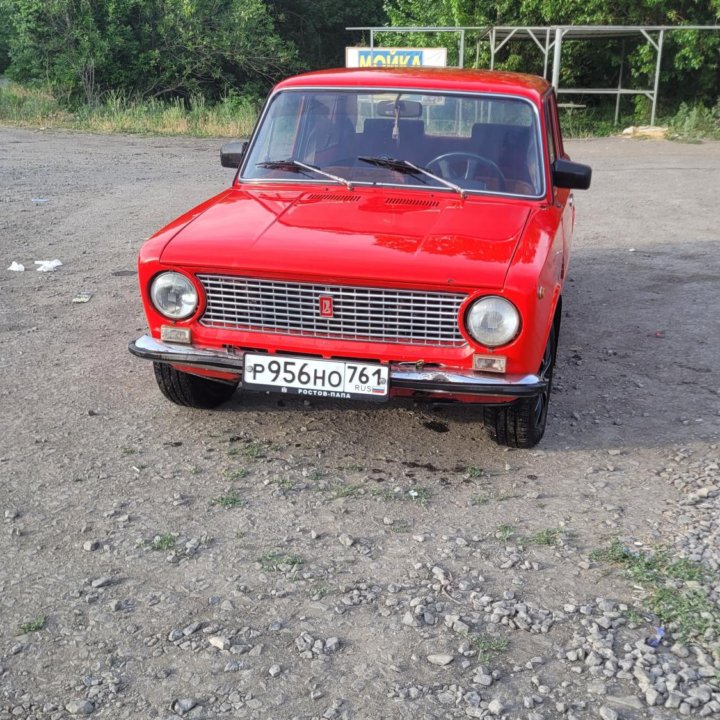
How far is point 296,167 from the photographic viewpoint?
17.0ft

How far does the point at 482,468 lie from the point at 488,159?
1.76 meters

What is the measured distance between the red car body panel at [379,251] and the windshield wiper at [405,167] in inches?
3.0

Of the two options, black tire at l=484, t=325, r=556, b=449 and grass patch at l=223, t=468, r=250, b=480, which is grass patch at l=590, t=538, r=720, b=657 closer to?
black tire at l=484, t=325, r=556, b=449

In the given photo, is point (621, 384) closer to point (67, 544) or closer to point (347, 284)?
point (347, 284)

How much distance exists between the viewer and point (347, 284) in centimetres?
403

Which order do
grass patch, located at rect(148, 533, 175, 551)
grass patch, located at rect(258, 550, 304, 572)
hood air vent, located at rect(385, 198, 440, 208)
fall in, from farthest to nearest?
hood air vent, located at rect(385, 198, 440, 208) → grass patch, located at rect(148, 533, 175, 551) → grass patch, located at rect(258, 550, 304, 572)

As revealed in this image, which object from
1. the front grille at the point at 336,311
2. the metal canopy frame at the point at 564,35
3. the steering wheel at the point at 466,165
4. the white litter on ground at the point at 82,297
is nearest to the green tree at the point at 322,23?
the metal canopy frame at the point at 564,35

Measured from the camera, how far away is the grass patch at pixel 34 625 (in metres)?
3.06

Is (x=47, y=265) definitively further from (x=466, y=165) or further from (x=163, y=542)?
(x=163, y=542)

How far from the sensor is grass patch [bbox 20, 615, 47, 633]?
3.06 m

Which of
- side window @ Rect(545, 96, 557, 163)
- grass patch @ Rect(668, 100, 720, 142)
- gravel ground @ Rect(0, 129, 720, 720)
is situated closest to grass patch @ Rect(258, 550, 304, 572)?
gravel ground @ Rect(0, 129, 720, 720)

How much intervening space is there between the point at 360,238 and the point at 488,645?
2.00 metres

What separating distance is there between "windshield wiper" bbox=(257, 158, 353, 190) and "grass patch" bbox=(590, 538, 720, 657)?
96.8 inches

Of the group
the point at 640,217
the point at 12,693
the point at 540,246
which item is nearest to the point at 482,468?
the point at 540,246
